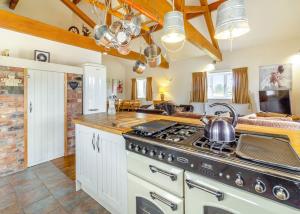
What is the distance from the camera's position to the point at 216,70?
5770 mm

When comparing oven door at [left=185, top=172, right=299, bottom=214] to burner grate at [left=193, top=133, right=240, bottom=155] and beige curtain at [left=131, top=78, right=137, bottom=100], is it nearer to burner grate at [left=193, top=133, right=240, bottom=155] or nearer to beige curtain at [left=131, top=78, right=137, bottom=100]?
burner grate at [left=193, top=133, right=240, bottom=155]

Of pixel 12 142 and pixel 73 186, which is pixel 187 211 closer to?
pixel 73 186

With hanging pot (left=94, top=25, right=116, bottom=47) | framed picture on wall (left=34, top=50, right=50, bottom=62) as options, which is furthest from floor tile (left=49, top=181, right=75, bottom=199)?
framed picture on wall (left=34, top=50, right=50, bottom=62)

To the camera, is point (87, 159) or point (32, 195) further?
point (32, 195)

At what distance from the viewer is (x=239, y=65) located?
5.31m

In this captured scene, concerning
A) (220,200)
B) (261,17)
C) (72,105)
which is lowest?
(220,200)

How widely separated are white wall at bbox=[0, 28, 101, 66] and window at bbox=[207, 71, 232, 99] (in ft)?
14.2

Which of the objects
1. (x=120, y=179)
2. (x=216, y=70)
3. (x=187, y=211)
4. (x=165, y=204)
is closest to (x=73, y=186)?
(x=120, y=179)

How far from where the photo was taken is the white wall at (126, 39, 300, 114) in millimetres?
4457

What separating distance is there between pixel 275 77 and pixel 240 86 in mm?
943

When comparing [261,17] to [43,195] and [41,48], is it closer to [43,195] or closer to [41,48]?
[41,48]

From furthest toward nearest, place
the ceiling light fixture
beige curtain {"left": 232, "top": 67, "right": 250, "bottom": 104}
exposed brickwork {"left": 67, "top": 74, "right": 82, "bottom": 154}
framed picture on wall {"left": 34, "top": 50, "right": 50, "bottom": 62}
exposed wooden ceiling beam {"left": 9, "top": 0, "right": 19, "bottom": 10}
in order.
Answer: the ceiling light fixture < beige curtain {"left": 232, "top": 67, "right": 250, "bottom": 104} < exposed wooden ceiling beam {"left": 9, "top": 0, "right": 19, "bottom": 10} < exposed brickwork {"left": 67, "top": 74, "right": 82, "bottom": 154} < framed picture on wall {"left": 34, "top": 50, "right": 50, "bottom": 62}

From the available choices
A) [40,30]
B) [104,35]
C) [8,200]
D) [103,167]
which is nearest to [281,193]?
[103,167]

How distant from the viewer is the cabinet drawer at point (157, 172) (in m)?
0.99
